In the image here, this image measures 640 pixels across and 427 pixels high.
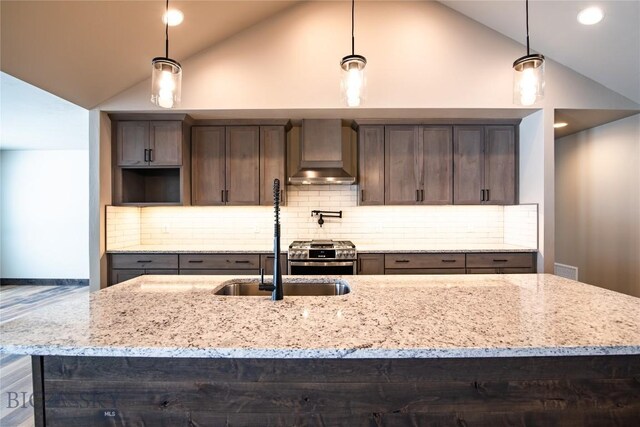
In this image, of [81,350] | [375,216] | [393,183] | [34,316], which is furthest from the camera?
[375,216]

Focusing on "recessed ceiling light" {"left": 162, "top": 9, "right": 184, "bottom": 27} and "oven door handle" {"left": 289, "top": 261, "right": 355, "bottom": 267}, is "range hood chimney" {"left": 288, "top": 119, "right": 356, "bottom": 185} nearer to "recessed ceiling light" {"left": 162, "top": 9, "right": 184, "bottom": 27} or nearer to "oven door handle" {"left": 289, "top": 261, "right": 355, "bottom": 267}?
"oven door handle" {"left": 289, "top": 261, "right": 355, "bottom": 267}

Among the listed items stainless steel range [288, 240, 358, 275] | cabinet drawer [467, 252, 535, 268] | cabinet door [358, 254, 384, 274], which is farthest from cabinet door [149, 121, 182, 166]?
cabinet drawer [467, 252, 535, 268]

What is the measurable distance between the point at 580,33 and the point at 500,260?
7.23ft

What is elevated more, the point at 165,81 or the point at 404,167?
the point at 165,81

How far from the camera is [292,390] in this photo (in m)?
1.05

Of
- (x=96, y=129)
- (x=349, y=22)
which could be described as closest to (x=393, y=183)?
(x=349, y=22)

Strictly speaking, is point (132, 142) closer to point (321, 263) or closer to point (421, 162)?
point (321, 263)

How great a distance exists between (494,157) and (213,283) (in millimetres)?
3308

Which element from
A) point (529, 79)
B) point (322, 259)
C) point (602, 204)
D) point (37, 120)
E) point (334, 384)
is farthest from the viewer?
point (37, 120)

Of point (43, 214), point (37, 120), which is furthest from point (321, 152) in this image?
point (43, 214)

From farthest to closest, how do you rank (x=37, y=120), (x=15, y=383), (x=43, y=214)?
(x=43, y=214) → (x=37, y=120) → (x=15, y=383)

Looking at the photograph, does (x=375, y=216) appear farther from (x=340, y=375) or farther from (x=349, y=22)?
(x=340, y=375)

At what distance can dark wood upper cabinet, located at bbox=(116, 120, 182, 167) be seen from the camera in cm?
332

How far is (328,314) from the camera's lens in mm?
1202
